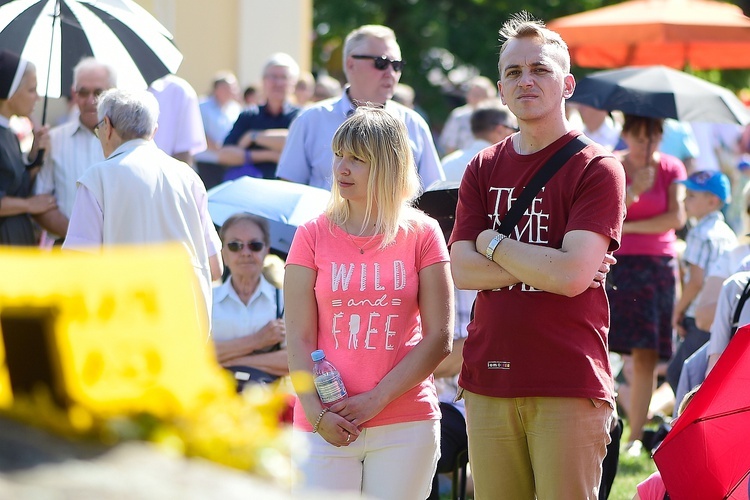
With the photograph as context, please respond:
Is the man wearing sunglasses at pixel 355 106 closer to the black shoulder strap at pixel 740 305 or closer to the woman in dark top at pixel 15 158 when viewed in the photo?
the woman in dark top at pixel 15 158

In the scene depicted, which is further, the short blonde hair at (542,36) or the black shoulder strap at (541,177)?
the short blonde hair at (542,36)

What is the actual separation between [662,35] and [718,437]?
340 inches

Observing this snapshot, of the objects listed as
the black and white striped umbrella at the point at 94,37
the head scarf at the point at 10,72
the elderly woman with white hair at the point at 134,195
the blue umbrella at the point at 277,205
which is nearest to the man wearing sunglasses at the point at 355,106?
the blue umbrella at the point at 277,205

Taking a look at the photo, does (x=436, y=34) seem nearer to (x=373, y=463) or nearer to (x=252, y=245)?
(x=252, y=245)

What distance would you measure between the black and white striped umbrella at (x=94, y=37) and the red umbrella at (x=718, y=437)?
11.4 ft

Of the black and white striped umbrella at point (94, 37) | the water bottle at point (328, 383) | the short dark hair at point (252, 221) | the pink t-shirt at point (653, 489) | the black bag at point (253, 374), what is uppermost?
the black and white striped umbrella at point (94, 37)

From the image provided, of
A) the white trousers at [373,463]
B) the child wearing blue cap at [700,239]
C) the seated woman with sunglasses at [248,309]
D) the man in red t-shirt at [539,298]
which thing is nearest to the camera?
the man in red t-shirt at [539,298]

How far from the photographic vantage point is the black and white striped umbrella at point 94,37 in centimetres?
614

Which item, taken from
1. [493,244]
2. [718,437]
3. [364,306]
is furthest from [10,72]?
[718,437]

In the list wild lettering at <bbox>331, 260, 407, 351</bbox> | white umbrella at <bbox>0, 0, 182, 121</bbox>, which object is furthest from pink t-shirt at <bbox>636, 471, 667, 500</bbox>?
white umbrella at <bbox>0, 0, 182, 121</bbox>

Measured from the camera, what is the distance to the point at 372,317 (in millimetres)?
4023

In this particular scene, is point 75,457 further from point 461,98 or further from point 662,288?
point 461,98

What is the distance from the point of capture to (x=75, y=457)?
1.50 metres

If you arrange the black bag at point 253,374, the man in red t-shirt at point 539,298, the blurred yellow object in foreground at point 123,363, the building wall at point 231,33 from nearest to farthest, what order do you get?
the blurred yellow object in foreground at point 123,363
the man in red t-shirt at point 539,298
the black bag at point 253,374
the building wall at point 231,33
